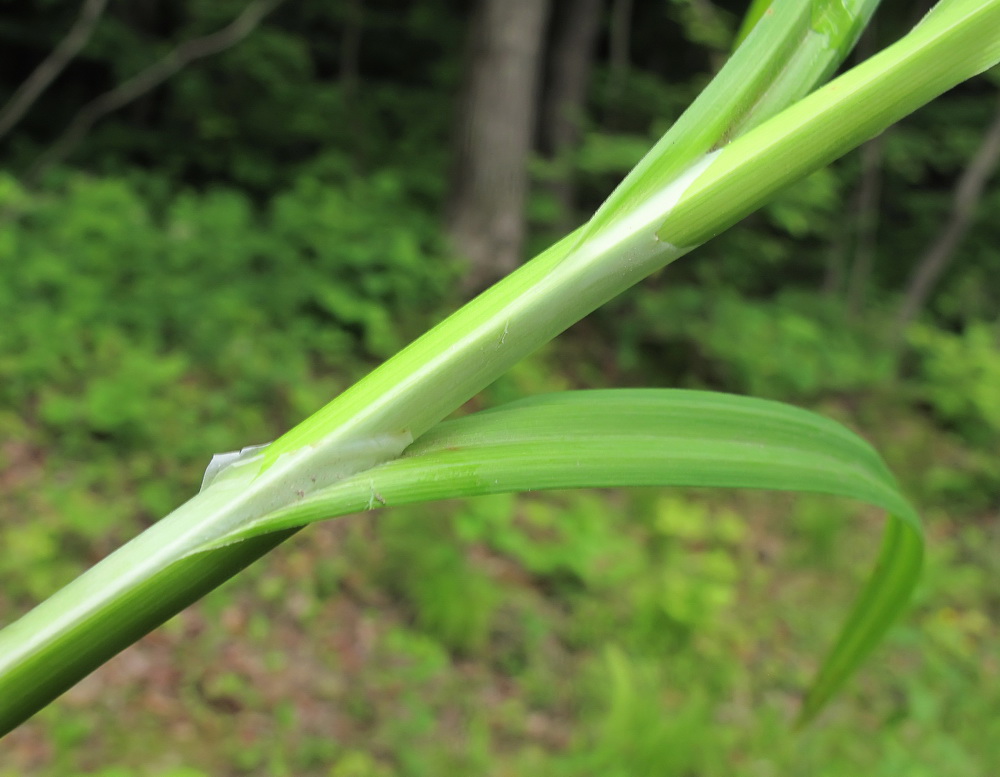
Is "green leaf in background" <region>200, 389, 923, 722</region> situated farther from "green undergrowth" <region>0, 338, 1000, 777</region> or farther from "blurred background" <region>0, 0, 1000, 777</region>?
"green undergrowth" <region>0, 338, 1000, 777</region>

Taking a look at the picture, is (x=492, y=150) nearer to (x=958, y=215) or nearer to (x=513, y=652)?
(x=513, y=652)

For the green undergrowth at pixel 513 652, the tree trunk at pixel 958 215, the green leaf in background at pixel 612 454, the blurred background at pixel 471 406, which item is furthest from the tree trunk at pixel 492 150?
the green leaf in background at pixel 612 454

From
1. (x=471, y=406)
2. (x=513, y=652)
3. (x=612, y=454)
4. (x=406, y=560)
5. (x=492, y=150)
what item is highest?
(x=612, y=454)

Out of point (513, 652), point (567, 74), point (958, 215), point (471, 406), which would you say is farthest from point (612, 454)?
point (958, 215)

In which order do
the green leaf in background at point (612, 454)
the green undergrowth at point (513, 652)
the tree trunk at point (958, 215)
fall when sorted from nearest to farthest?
the green leaf in background at point (612, 454) → the green undergrowth at point (513, 652) → the tree trunk at point (958, 215)

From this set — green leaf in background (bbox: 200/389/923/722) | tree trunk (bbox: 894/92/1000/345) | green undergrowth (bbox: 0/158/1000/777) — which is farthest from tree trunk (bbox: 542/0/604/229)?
green leaf in background (bbox: 200/389/923/722)

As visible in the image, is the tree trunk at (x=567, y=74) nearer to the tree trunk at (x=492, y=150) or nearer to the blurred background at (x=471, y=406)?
the blurred background at (x=471, y=406)

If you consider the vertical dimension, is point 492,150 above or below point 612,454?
below
